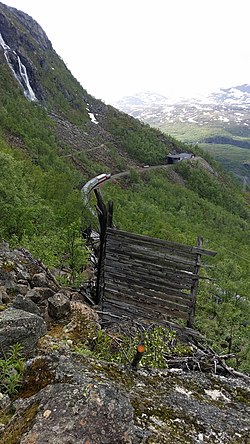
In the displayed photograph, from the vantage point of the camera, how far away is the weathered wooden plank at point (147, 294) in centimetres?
935

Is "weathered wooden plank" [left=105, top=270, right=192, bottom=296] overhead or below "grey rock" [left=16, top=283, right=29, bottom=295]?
below

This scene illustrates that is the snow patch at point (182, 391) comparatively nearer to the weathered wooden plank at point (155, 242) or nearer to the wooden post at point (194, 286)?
the weathered wooden plank at point (155, 242)

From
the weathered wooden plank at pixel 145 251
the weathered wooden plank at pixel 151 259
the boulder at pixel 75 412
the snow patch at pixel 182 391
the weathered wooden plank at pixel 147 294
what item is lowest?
the weathered wooden plank at pixel 147 294

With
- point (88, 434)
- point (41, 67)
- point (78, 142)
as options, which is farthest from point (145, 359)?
point (41, 67)

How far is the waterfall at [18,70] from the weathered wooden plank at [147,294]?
73.0 m

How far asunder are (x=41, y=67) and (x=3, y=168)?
85.4 m

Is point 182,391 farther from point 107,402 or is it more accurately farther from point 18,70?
point 18,70

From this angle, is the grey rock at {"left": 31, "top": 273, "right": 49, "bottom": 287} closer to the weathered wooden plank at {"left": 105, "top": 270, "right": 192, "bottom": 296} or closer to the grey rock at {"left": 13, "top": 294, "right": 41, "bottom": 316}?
the weathered wooden plank at {"left": 105, "top": 270, "right": 192, "bottom": 296}

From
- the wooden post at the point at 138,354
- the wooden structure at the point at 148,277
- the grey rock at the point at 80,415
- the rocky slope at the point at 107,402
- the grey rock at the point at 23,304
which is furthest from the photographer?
the wooden structure at the point at 148,277

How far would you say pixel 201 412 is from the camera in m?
3.80

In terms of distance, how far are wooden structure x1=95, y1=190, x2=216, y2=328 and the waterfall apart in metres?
72.8

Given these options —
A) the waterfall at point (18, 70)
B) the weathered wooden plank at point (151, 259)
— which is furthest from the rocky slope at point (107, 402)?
the waterfall at point (18, 70)

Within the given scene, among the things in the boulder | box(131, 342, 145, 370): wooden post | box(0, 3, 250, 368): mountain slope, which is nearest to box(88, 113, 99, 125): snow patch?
box(0, 3, 250, 368): mountain slope

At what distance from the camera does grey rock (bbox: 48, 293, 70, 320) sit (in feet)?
24.6
